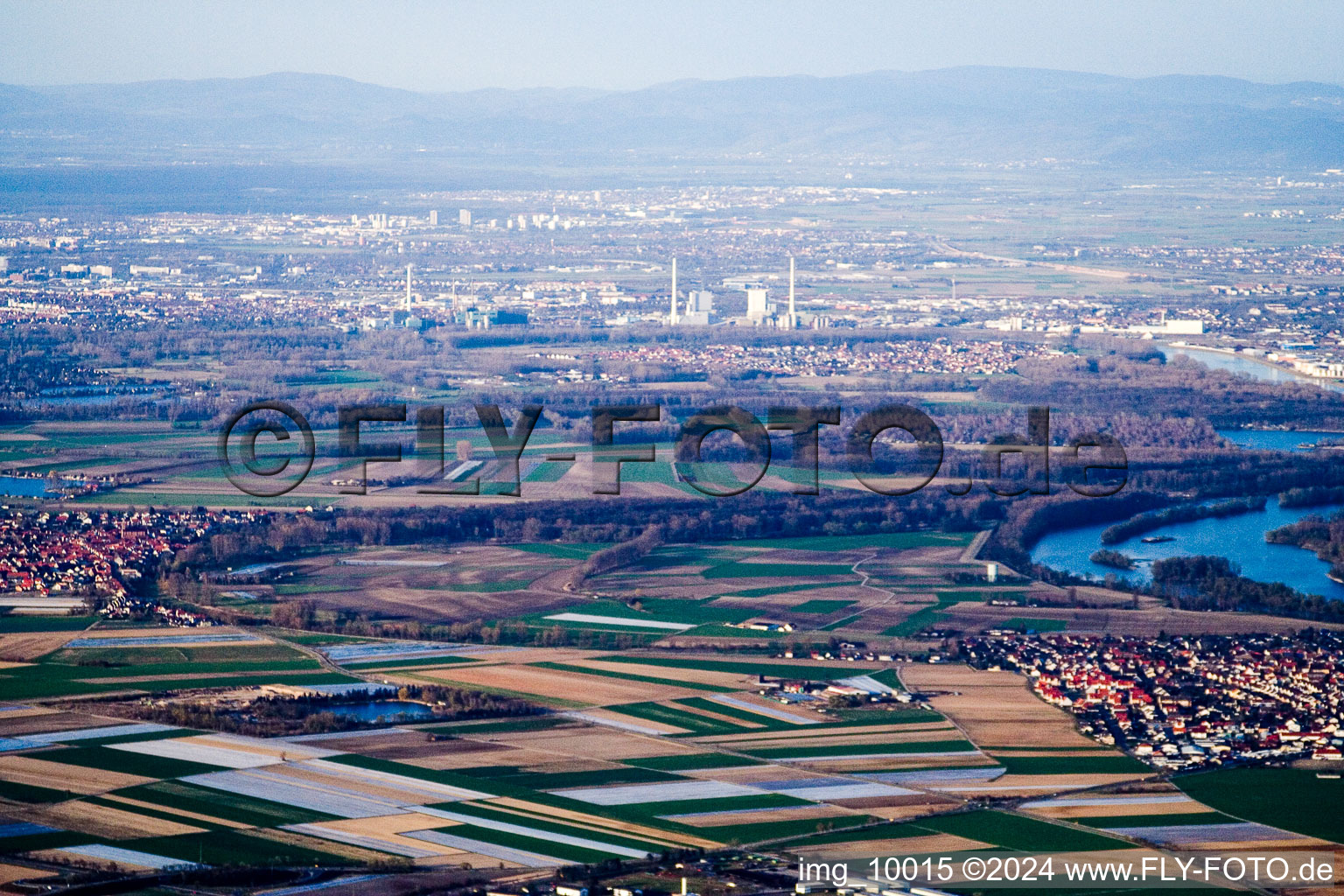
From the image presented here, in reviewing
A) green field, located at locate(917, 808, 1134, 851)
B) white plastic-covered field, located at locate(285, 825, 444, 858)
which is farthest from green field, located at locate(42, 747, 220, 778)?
green field, located at locate(917, 808, 1134, 851)

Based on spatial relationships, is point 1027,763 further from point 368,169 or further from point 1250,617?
point 368,169

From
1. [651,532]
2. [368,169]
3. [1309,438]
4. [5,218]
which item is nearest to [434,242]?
[5,218]

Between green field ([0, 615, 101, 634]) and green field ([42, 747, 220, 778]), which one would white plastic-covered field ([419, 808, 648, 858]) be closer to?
green field ([42, 747, 220, 778])

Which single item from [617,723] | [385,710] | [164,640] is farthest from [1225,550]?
[164,640]

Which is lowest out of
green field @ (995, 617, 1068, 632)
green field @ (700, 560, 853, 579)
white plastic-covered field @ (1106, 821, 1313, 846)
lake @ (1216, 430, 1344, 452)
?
white plastic-covered field @ (1106, 821, 1313, 846)

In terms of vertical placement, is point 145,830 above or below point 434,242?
below

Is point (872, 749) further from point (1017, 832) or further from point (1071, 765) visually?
point (1017, 832)
